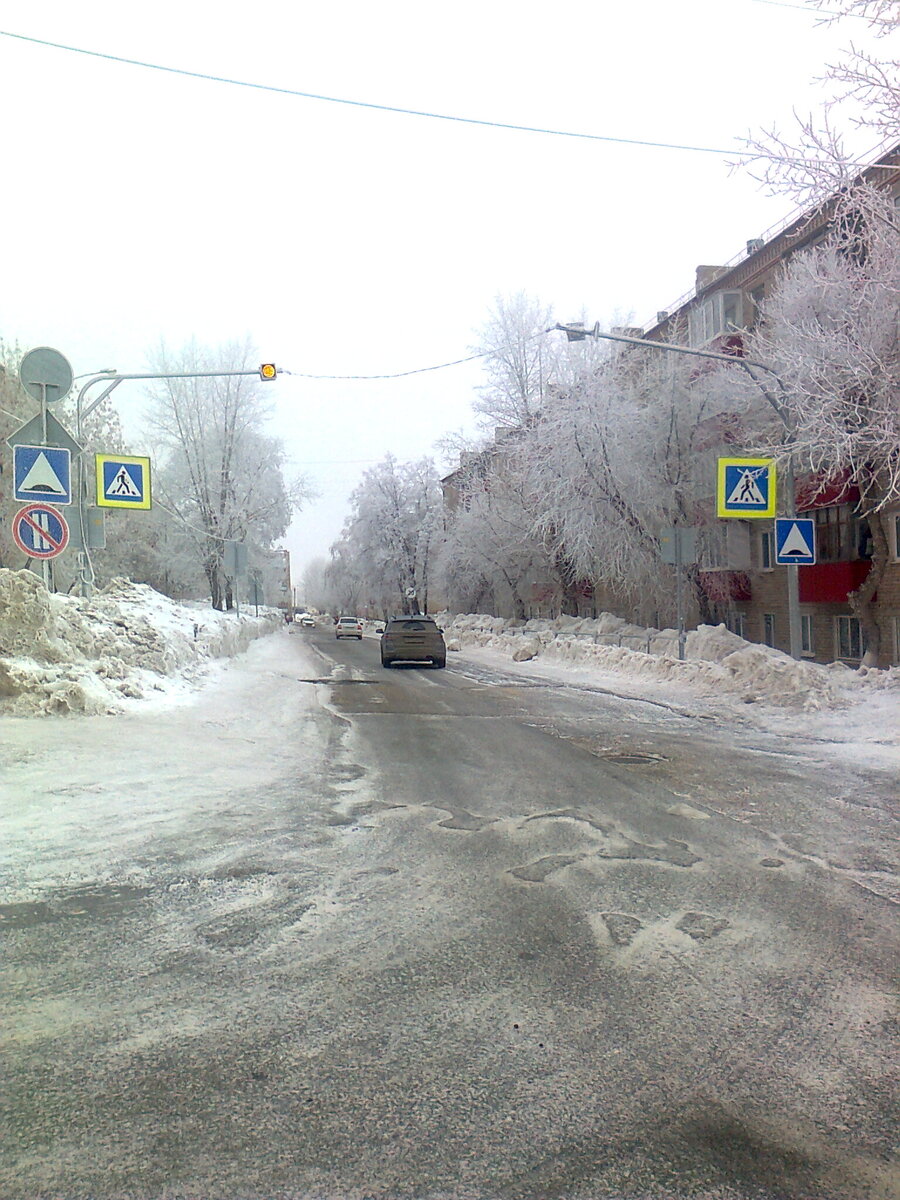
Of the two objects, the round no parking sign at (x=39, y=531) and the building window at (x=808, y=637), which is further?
the building window at (x=808, y=637)

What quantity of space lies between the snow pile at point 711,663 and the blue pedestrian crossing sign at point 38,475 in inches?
460

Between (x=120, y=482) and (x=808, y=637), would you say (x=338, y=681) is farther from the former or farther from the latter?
(x=808, y=637)

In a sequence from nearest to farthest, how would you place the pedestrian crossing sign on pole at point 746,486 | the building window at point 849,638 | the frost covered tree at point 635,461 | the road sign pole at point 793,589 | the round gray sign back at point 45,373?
the round gray sign back at point 45,373, the road sign pole at point 793,589, the pedestrian crossing sign on pole at point 746,486, the building window at point 849,638, the frost covered tree at point 635,461

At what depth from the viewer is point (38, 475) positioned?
452 inches

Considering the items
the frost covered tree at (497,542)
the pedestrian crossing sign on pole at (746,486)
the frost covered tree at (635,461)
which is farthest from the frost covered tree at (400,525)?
the pedestrian crossing sign on pole at (746,486)

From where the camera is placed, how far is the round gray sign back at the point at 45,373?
12336mm

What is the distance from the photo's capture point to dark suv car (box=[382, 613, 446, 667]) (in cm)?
3019

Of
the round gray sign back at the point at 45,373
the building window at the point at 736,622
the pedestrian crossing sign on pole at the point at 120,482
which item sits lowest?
the building window at the point at 736,622

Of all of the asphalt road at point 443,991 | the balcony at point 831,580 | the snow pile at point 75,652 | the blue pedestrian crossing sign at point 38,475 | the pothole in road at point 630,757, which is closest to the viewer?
the asphalt road at point 443,991

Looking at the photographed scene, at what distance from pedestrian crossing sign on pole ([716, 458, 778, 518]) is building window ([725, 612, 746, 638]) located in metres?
15.5

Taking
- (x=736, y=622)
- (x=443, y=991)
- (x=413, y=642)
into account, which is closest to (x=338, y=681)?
(x=413, y=642)

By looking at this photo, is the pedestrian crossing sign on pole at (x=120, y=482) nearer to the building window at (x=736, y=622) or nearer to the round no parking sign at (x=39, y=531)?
the round no parking sign at (x=39, y=531)

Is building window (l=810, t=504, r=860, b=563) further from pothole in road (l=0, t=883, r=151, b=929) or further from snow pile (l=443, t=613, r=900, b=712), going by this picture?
pothole in road (l=0, t=883, r=151, b=929)

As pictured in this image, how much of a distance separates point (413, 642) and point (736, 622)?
483 inches
